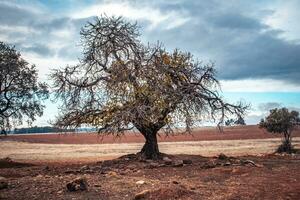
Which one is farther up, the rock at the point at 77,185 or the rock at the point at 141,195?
the rock at the point at 77,185

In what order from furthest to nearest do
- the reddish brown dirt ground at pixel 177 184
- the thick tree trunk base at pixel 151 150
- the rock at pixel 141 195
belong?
the thick tree trunk base at pixel 151 150, the reddish brown dirt ground at pixel 177 184, the rock at pixel 141 195

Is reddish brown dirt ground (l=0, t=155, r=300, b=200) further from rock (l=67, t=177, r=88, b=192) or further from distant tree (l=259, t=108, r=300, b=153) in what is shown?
distant tree (l=259, t=108, r=300, b=153)

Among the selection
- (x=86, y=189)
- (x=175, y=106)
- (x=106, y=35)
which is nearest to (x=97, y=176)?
(x=86, y=189)

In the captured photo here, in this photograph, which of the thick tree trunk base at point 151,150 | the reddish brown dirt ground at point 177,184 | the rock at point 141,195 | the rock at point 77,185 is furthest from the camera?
the thick tree trunk base at point 151,150

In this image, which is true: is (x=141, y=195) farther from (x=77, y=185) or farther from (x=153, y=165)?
(x=153, y=165)

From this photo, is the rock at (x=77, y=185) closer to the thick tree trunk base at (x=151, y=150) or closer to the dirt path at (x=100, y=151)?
the thick tree trunk base at (x=151, y=150)

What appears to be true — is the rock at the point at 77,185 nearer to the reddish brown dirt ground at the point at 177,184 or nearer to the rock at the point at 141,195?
the reddish brown dirt ground at the point at 177,184

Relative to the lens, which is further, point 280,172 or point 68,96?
point 68,96

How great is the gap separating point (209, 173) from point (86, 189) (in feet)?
24.0

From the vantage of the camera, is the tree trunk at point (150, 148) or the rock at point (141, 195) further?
the tree trunk at point (150, 148)

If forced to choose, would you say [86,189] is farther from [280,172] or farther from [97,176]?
[280,172]

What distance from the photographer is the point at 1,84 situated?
3428 centimetres

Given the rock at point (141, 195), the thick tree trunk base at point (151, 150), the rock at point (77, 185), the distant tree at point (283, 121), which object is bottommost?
the rock at point (141, 195)

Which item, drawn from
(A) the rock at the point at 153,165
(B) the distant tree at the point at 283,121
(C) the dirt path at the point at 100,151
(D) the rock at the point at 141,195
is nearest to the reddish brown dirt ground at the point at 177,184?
(D) the rock at the point at 141,195
